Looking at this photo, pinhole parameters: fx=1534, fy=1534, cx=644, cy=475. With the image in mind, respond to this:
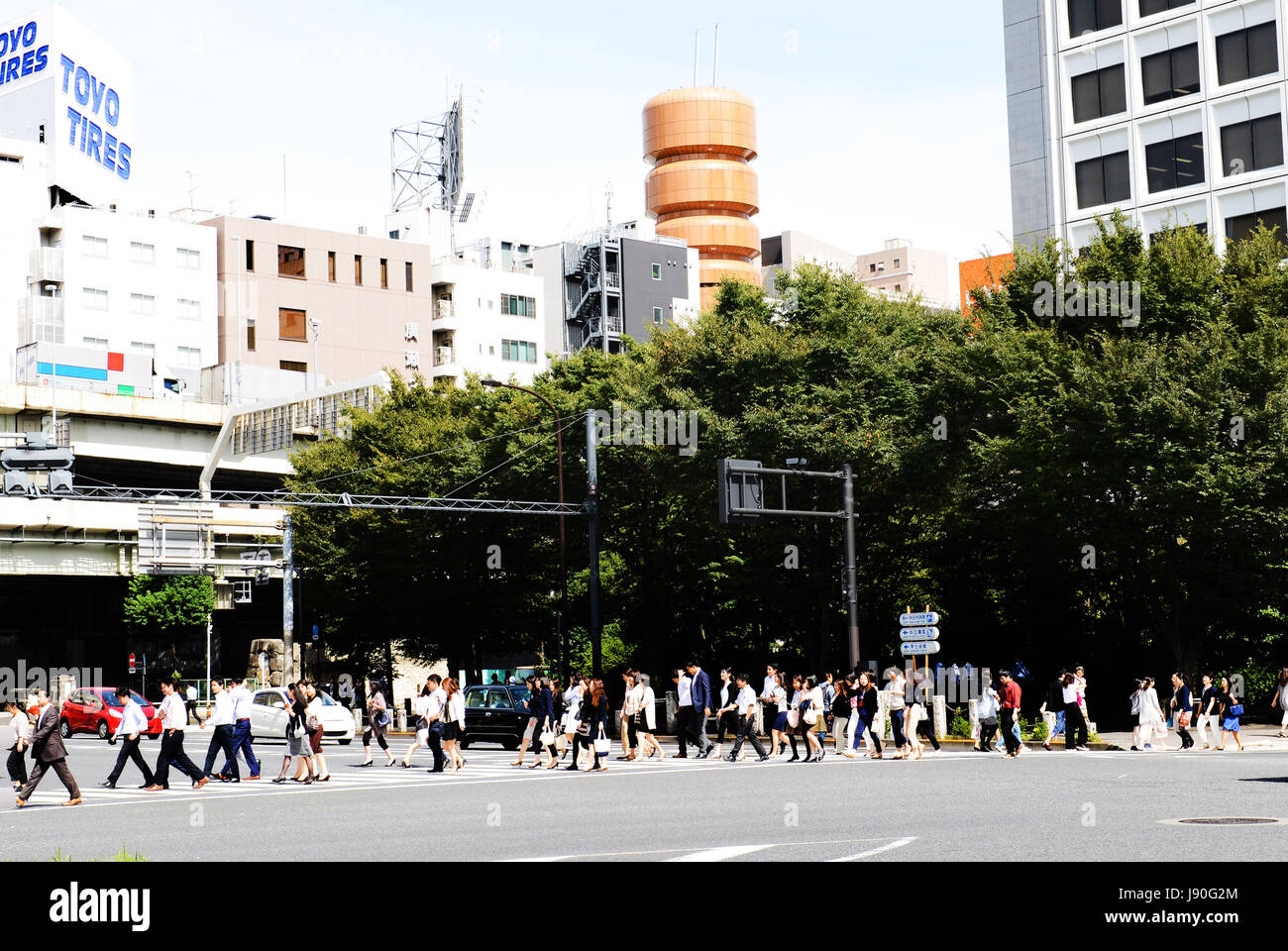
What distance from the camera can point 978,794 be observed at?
59.9 ft

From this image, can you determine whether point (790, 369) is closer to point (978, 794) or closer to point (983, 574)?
point (983, 574)

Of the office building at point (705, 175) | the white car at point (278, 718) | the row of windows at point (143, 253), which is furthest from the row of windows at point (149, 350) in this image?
the office building at point (705, 175)

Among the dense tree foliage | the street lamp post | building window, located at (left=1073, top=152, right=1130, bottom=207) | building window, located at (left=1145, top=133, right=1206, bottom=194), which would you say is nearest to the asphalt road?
the dense tree foliage

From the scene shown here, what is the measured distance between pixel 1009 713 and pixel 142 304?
66.0 metres

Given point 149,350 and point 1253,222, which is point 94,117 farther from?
point 1253,222

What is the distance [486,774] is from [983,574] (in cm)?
2197

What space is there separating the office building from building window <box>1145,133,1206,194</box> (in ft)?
244

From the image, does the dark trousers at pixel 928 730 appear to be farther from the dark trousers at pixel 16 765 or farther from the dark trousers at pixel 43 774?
the dark trousers at pixel 16 765

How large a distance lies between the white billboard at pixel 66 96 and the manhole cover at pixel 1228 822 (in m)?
78.2

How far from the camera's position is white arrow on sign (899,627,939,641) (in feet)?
103

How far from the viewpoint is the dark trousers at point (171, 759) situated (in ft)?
73.4

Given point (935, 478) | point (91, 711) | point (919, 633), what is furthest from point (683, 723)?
point (91, 711)

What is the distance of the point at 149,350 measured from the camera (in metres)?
82.5
